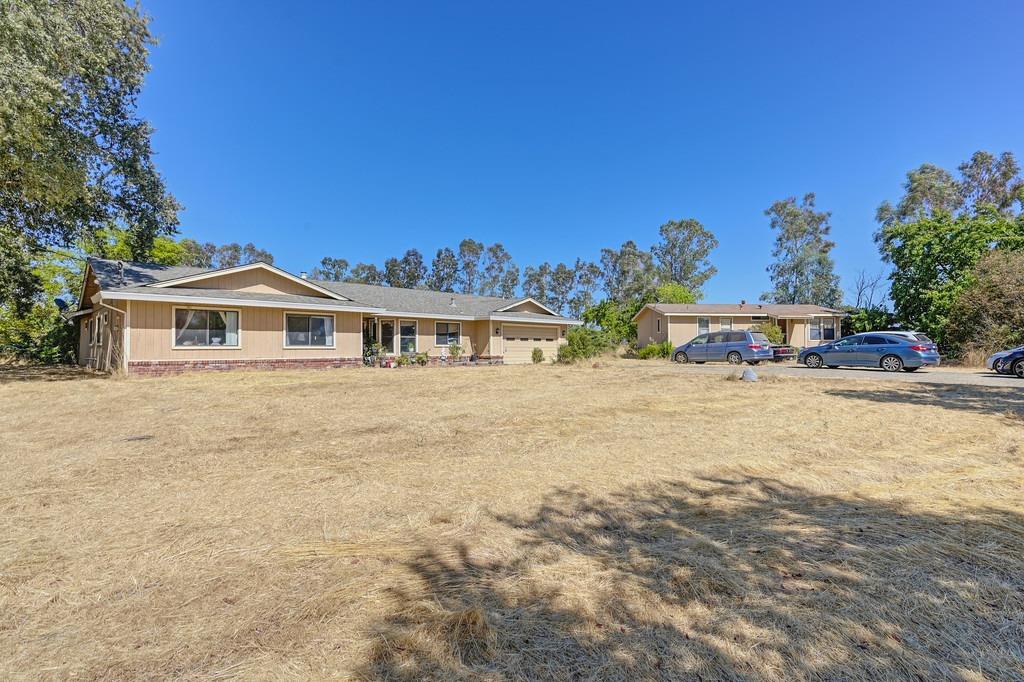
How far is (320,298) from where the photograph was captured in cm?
1856

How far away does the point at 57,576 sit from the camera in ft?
8.81

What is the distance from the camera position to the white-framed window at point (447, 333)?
23141 mm

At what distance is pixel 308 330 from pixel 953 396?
19.2 metres

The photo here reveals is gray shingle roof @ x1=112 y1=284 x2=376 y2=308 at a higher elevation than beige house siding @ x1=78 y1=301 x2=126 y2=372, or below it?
higher

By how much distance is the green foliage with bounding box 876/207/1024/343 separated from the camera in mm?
21109

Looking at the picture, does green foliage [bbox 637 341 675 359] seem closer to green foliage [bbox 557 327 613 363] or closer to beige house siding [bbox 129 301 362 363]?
green foliage [bbox 557 327 613 363]

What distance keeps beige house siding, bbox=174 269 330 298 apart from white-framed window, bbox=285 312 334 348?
1.23m

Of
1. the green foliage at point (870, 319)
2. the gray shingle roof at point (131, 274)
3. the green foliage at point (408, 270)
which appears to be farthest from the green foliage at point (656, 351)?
the green foliage at point (408, 270)

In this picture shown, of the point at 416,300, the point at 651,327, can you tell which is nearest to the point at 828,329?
the point at 651,327

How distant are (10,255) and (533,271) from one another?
5088cm

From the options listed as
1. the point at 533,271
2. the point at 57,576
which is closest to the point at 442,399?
the point at 57,576

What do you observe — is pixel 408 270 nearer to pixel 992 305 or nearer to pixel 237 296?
pixel 237 296

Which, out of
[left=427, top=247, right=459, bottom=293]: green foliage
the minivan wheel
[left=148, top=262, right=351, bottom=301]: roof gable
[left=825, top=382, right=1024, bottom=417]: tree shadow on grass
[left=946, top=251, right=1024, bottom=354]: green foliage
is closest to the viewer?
[left=825, top=382, right=1024, bottom=417]: tree shadow on grass

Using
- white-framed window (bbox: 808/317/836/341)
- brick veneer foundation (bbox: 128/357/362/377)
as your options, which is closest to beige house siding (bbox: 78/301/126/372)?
brick veneer foundation (bbox: 128/357/362/377)
